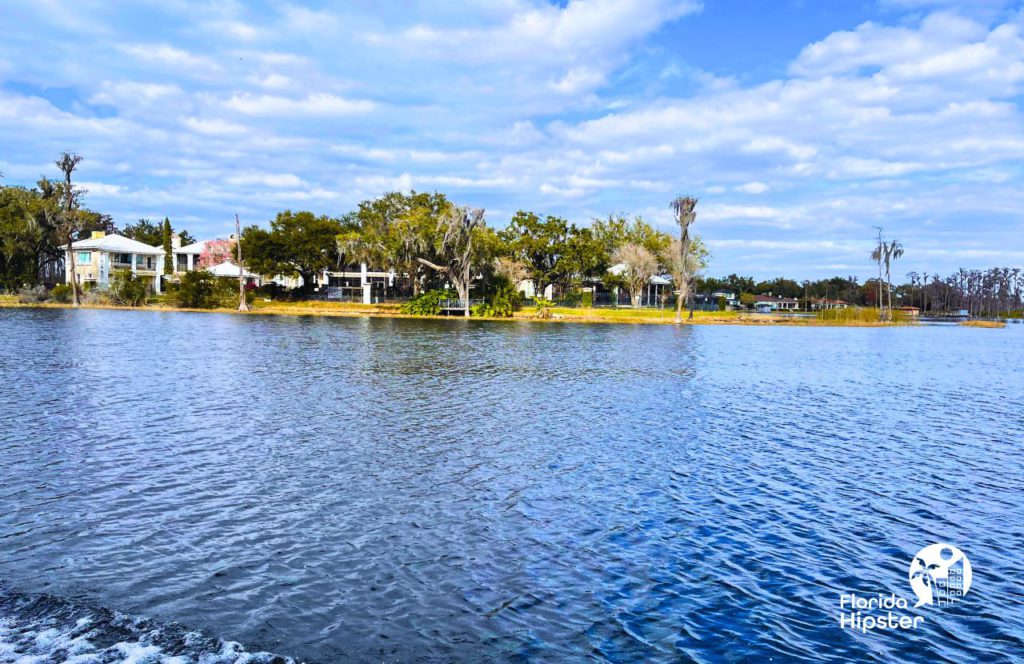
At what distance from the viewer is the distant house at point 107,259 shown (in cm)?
10106

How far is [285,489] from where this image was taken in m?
13.3

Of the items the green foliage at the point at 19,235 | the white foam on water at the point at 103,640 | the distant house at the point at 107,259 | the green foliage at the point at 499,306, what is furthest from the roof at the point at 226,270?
the white foam on water at the point at 103,640

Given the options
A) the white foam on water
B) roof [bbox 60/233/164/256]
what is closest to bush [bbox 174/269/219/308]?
roof [bbox 60/233/164/256]

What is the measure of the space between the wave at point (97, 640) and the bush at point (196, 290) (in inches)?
3435

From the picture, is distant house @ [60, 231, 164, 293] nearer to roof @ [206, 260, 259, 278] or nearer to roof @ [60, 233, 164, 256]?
roof @ [60, 233, 164, 256]

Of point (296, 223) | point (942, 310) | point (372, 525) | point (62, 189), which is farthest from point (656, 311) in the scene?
point (942, 310)

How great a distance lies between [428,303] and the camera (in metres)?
88.1

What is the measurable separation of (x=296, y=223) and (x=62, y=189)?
1241 inches

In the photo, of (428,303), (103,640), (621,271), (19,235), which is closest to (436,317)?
(428,303)

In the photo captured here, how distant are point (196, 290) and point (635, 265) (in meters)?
64.4

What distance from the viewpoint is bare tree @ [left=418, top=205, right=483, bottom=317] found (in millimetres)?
81188

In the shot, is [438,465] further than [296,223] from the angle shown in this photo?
No

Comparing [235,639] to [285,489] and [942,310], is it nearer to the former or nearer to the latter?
[285,489]

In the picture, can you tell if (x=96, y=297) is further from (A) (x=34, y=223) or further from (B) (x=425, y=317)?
(B) (x=425, y=317)
